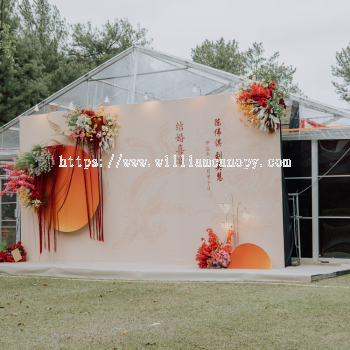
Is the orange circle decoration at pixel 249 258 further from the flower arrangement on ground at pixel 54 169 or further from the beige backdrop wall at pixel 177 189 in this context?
the flower arrangement on ground at pixel 54 169

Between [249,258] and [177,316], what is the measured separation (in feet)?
8.50

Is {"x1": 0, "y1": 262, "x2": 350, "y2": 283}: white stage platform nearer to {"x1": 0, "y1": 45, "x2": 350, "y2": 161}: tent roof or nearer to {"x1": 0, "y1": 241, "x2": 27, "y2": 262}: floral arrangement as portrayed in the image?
{"x1": 0, "y1": 241, "x2": 27, "y2": 262}: floral arrangement

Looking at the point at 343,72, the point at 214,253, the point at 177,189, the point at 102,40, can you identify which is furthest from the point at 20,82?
the point at 343,72

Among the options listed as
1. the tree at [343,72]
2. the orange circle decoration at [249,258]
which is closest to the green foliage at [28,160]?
the orange circle decoration at [249,258]

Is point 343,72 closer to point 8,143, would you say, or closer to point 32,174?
point 8,143

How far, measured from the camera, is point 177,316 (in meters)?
4.04

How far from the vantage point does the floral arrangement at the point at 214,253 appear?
21.1ft

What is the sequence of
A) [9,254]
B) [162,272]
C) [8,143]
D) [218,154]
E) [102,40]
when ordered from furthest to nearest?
[102,40]
[8,143]
[9,254]
[218,154]
[162,272]

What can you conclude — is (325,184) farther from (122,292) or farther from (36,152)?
(36,152)

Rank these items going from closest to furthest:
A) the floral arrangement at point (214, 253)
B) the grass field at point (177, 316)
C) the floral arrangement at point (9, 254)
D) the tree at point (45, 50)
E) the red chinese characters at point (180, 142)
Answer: the grass field at point (177, 316) → the floral arrangement at point (214, 253) → the red chinese characters at point (180, 142) → the floral arrangement at point (9, 254) → the tree at point (45, 50)

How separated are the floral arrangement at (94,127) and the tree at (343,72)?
Result: 14933 millimetres

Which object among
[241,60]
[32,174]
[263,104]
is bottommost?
[32,174]

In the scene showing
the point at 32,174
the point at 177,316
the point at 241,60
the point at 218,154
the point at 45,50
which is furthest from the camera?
the point at 241,60

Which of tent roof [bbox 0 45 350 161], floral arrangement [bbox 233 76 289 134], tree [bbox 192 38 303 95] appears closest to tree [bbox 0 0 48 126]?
tent roof [bbox 0 45 350 161]
